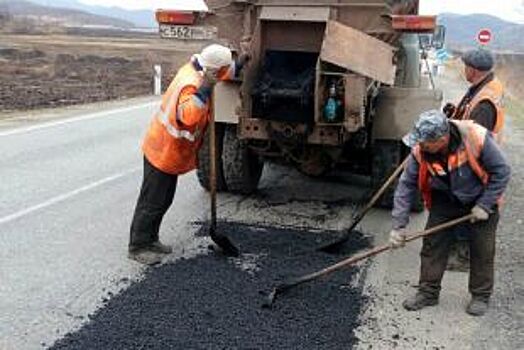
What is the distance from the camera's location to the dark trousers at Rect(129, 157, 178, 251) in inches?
225

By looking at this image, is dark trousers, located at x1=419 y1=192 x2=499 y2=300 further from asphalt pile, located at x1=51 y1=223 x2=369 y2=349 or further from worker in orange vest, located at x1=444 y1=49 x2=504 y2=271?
asphalt pile, located at x1=51 y1=223 x2=369 y2=349

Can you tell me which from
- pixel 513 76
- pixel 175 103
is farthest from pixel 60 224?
pixel 513 76

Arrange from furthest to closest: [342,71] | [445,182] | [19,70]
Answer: [19,70] → [342,71] → [445,182]

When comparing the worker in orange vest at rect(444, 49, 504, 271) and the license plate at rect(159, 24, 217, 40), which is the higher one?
the license plate at rect(159, 24, 217, 40)

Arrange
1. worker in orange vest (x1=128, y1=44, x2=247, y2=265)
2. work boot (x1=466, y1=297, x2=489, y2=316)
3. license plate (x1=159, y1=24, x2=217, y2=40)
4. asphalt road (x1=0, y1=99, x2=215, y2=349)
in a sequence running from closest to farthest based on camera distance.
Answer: asphalt road (x1=0, y1=99, x2=215, y2=349) → work boot (x1=466, y1=297, x2=489, y2=316) → worker in orange vest (x1=128, y1=44, x2=247, y2=265) → license plate (x1=159, y1=24, x2=217, y2=40)

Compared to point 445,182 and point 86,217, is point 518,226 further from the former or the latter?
point 86,217

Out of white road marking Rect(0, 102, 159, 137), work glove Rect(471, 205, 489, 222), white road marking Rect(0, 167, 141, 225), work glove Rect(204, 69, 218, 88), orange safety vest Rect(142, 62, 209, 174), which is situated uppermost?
work glove Rect(204, 69, 218, 88)

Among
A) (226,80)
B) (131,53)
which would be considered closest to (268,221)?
(226,80)

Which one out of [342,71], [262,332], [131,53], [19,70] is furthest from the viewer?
[131,53]

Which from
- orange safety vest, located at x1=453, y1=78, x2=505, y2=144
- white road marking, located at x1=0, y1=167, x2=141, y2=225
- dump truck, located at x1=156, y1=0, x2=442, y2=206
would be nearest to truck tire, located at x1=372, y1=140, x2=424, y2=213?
dump truck, located at x1=156, y1=0, x2=442, y2=206

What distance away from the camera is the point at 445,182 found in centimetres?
482

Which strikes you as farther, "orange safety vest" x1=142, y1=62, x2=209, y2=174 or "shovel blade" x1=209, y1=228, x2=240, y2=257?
"shovel blade" x1=209, y1=228, x2=240, y2=257

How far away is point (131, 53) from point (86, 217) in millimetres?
32143

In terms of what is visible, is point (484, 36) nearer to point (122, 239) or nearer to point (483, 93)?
point (483, 93)
